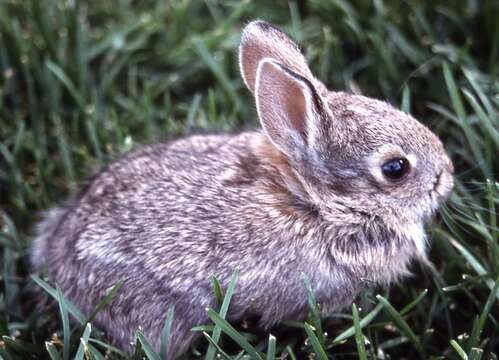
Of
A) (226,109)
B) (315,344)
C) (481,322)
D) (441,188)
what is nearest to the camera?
(315,344)

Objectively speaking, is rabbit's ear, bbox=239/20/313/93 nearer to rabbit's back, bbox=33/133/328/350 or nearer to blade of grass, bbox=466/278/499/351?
rabbit's back, bbox=33/133/328/350

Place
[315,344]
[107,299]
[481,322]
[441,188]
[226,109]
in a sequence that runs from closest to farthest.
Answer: [315,344] < [481,322] < [107,299] < [441,188] < [226,109]

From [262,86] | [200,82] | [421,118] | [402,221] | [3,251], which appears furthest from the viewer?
[200,82]

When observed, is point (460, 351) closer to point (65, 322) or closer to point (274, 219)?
point (274, 219)

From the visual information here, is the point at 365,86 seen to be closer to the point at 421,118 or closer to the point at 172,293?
the point at 421,118

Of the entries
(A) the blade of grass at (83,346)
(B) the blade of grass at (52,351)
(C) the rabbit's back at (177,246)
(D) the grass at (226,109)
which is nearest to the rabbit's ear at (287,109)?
(C) the rabbit's back at (177,246)

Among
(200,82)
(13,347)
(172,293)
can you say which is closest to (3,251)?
(13,347)

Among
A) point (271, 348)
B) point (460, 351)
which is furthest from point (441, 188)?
point (271, 348)

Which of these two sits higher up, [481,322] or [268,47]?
[268,47]
